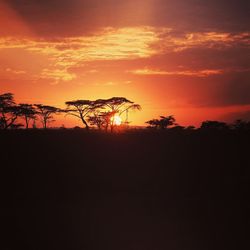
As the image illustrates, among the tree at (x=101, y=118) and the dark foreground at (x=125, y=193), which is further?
the tree at (x=101, y=118)

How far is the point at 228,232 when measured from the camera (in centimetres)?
713

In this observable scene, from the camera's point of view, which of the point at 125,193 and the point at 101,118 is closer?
the point at 125,193

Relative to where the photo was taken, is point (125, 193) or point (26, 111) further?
point (26, 111)

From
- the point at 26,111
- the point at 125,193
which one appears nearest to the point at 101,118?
the point at 26,111

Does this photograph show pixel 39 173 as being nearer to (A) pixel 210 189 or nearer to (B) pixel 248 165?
(A) pixel 210 189

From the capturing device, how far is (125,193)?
29.9ft

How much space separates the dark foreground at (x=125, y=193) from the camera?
684cm

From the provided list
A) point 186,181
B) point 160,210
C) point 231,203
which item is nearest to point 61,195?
point 160,210

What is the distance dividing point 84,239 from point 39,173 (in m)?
4.29

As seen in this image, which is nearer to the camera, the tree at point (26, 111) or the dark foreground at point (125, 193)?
the dark foreground at point (125, 193)

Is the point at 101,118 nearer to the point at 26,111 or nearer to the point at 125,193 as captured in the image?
the point at 26,111

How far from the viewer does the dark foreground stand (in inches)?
269

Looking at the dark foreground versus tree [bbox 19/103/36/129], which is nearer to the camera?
the dark foreground

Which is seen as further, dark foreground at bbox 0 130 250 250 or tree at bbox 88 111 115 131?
tree at bbox 88 111 115 131
